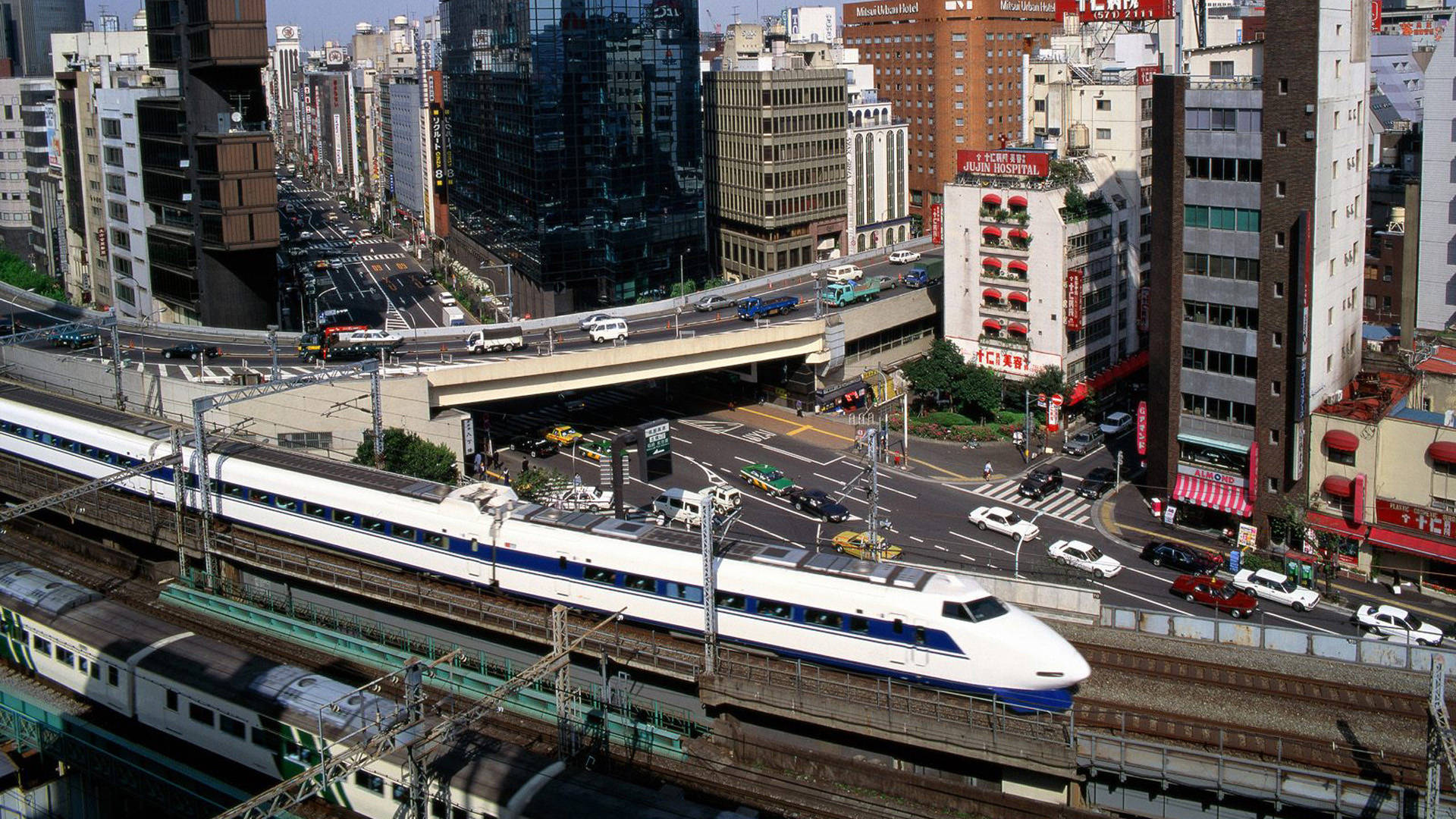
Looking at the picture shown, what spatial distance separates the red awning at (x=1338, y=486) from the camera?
52906mm

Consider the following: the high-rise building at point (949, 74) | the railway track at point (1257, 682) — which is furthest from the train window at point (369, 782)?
the high-rise building at point (949, 74)

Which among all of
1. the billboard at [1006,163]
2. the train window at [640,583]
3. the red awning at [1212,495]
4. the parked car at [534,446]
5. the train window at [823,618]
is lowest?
the red awning at [1212,495]

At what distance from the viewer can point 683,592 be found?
1484 inches

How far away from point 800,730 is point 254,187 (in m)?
53.8

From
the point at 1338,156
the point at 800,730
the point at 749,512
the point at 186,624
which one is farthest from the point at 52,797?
the point at 1338,156

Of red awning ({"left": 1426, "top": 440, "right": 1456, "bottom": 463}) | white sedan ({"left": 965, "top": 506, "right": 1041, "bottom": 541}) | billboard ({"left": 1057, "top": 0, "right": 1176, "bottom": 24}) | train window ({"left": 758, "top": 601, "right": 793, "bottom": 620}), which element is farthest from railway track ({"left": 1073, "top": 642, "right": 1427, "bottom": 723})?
→ billboard ({"left": 1057, "top": 0, "right": 1176, "bottom": 24})

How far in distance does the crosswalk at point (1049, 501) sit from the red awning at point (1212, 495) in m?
4.33

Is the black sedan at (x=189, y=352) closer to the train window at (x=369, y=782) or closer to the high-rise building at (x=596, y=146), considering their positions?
the high-rise building at (x=596, y=146)

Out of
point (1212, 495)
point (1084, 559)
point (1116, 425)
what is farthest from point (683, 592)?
point (1116, 425)

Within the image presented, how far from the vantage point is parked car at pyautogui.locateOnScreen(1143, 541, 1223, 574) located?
53250mm

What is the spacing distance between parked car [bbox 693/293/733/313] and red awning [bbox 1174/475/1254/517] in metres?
30.3

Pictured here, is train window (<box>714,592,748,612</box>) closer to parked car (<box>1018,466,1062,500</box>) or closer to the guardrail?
the guardrail

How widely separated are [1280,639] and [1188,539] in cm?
1757

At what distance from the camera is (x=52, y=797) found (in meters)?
36.9
